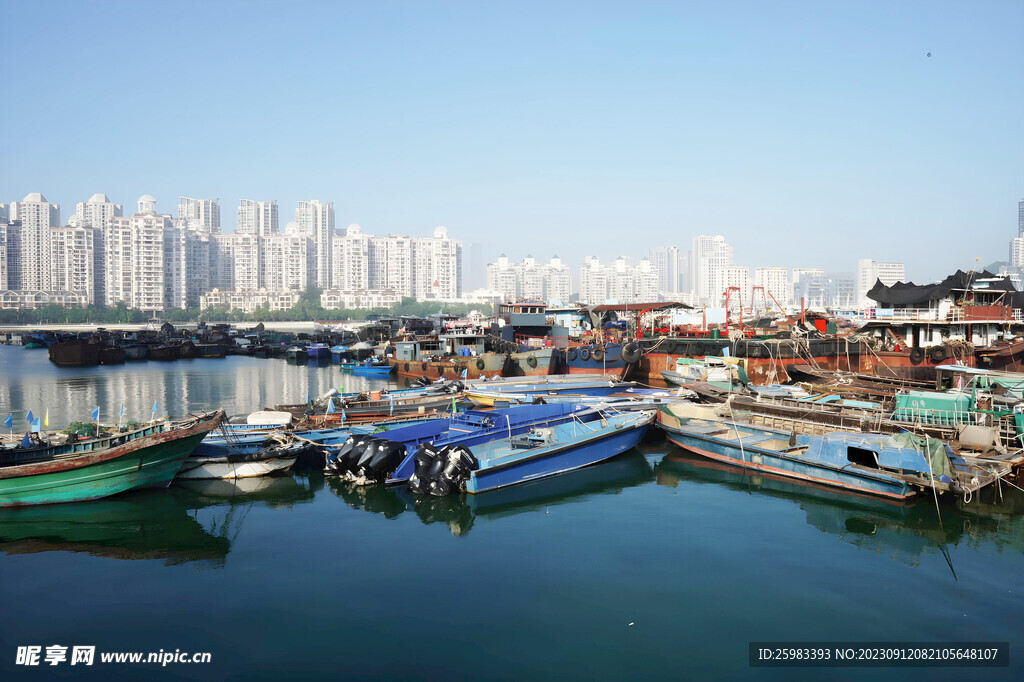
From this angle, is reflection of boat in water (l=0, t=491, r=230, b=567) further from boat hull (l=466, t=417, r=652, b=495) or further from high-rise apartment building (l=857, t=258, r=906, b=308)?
high-rise apartment building (l=857, t=258, r=906, b=308)

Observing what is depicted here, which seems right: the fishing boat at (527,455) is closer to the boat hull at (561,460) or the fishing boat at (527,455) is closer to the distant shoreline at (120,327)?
the boat hull at (561,460)

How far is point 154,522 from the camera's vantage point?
1224 cm

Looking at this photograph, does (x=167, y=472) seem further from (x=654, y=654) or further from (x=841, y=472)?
(x=841, y=472)

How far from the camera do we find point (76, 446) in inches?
516

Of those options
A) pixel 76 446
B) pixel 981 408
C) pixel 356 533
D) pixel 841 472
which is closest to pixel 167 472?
pixel 76 446

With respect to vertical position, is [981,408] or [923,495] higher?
[981,408]

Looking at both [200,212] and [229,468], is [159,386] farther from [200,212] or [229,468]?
[200,212]

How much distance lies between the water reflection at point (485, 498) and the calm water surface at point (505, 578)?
58 millimetres

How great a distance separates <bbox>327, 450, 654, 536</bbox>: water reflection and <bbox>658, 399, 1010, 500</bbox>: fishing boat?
2.41 m

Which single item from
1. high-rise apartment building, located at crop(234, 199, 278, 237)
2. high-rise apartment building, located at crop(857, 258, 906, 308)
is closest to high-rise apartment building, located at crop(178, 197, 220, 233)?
high-rise apartment building, located at crop(234, 199, 278, 237)

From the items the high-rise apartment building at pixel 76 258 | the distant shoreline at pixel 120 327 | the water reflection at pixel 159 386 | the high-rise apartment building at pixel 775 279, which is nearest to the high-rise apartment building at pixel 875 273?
the high-rise apartment building at pixel 775 279

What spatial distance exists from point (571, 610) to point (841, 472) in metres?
7.62

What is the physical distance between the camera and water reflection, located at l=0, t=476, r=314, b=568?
10867 mm

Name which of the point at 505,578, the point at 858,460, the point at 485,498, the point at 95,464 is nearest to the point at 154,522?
the point at 95,464
